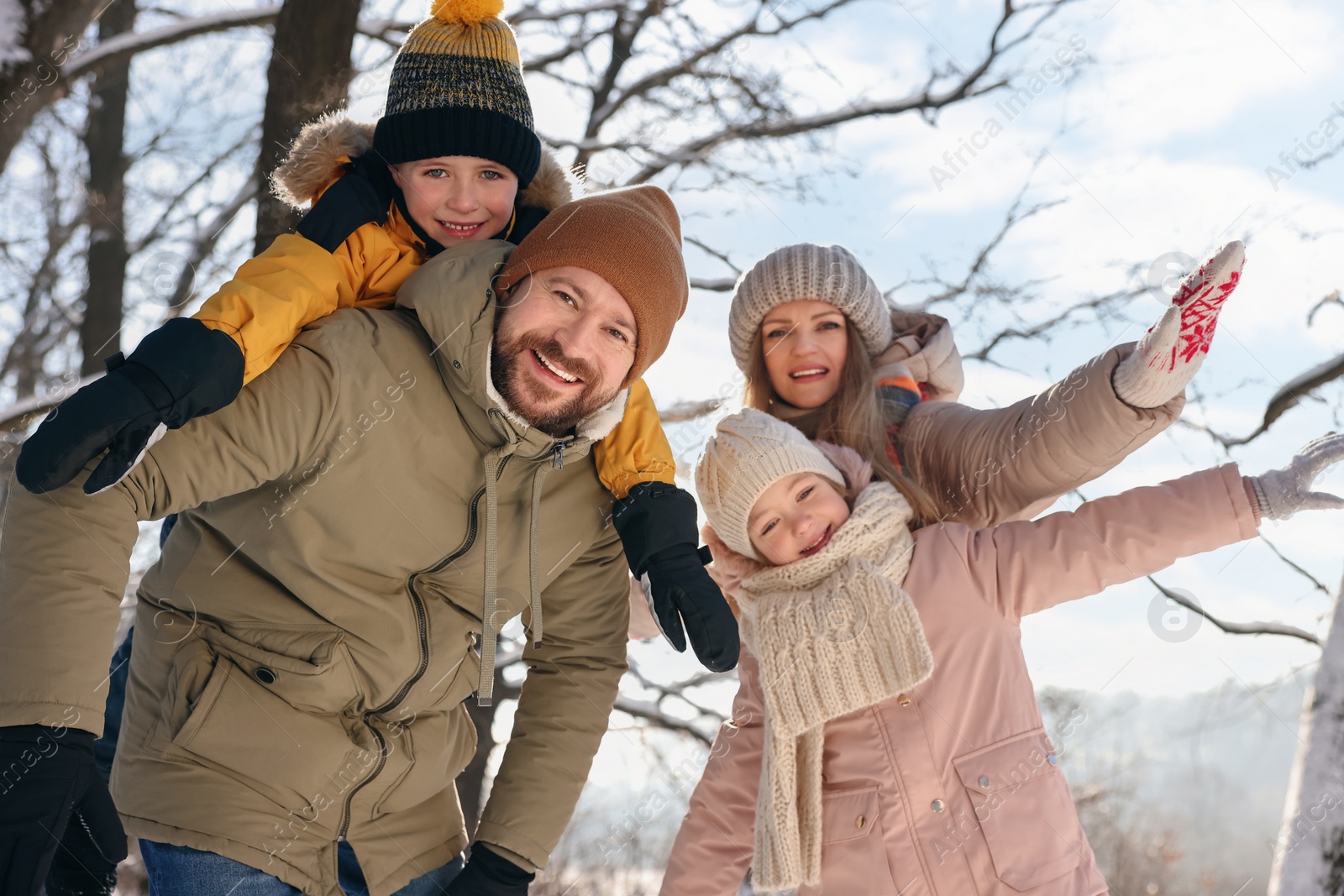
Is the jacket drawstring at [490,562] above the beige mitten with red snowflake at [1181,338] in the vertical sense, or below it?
below

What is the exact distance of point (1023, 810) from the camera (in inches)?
90.8

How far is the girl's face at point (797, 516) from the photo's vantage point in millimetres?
2588

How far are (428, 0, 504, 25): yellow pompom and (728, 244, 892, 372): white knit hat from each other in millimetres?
1039

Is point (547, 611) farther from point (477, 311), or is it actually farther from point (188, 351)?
point (188, 351)

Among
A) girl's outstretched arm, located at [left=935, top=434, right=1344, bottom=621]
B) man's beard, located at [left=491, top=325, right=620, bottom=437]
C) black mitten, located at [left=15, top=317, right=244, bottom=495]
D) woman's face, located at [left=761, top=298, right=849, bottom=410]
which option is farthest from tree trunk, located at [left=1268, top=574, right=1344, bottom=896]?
black mitten, located at [left=15, top=317, right=244, bottom=495]

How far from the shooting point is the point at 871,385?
2.91m

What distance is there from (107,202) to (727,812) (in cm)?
545

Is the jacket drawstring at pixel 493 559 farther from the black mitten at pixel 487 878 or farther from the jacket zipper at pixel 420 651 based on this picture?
the black mitten at pixel 487 878

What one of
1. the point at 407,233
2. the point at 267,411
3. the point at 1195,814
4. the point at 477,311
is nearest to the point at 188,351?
the point at 267,411

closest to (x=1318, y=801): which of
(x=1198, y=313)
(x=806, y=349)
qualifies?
(x=1198, y=313)

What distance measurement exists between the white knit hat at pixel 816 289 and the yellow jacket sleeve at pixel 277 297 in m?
1.25

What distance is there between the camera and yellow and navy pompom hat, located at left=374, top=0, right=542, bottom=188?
253cm

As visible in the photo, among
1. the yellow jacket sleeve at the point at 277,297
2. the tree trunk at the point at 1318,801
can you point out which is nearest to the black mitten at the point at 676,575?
the yellow jacket sleeve at the point at 277,297

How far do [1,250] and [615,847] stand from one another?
5.89m
